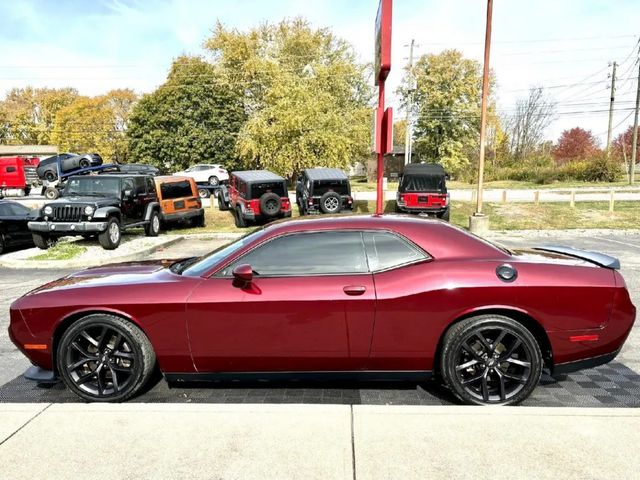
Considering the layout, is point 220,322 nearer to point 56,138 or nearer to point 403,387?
point 403,387

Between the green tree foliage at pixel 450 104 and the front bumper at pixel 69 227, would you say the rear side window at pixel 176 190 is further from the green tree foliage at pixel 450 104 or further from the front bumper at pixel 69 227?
the green tree foliage at pixel 450 104

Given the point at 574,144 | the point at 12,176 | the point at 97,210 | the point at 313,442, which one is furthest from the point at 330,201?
the point at 574,144

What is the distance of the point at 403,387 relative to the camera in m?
3.91

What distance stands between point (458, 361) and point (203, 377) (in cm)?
193

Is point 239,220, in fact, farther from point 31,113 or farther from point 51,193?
point 31,113

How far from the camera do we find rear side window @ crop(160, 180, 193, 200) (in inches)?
627

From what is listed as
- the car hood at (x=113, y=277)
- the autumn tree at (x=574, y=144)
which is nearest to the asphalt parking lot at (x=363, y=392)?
the car hood at (x=113, y=277)

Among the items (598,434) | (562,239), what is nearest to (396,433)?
(598,434)

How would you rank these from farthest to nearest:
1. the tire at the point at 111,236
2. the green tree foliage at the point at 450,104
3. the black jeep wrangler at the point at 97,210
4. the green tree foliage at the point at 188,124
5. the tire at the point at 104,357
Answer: the green tree foliage at the point at 450,104, the green tree foliage at the point at 188,124, the tire at the point at 111,236, the black jeep wrangler at the point at 97,210, the tire at the point at 104,357

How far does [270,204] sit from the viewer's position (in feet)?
53.0

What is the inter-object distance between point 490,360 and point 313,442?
145 centimetres

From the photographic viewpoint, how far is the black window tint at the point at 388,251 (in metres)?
3.52

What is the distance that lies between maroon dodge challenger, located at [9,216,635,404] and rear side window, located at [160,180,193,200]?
41.9 feet

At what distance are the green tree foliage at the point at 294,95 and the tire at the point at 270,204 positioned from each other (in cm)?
1320
